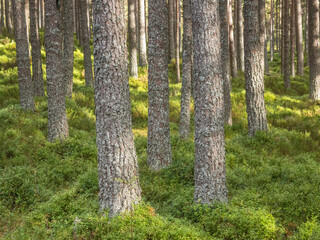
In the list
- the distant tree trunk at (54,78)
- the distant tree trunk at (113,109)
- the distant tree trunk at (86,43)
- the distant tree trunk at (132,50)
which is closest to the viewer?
the distant tree trunk at (113,109)

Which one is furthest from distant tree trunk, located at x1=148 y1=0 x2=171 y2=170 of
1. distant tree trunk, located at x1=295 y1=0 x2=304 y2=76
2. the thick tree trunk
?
distant tree trunk, located at x1=295 y1=0 x2=304 y2=76

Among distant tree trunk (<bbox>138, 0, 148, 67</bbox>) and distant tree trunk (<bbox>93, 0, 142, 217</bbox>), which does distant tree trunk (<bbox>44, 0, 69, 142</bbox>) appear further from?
distant tree trunk (<bbox>138, 0, 148, 67</bbox>)

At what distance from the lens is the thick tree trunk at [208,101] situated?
5621mm

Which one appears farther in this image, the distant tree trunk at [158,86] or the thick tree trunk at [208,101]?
the distant tree trunk at [158,86]

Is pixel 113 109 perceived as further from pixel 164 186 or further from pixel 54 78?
pixel 54 78

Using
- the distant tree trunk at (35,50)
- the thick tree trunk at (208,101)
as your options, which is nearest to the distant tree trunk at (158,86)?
the thick tree trunk at (208,101)

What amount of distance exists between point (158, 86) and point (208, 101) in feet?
7.78

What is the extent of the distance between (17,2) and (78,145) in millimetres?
6268

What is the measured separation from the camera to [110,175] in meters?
5.30

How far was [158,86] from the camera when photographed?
25.5 ft

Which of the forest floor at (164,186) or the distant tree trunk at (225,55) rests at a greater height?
the distant tree trunk at (225,55)

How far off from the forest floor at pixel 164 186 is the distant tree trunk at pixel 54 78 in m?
0.53

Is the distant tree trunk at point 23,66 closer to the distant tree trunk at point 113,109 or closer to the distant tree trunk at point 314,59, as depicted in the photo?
the distant tree trunk at point 113,109

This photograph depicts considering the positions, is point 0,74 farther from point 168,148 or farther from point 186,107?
point 168,148
